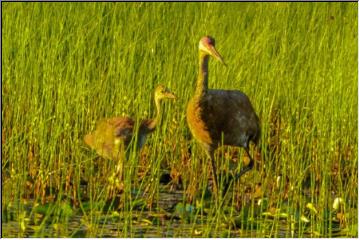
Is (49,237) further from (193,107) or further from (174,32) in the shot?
(174,32)

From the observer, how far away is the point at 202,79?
643 cm

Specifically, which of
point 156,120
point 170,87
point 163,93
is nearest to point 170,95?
point 163,93

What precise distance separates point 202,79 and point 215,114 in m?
0.21

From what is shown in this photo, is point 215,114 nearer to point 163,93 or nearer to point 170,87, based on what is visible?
point 163,93

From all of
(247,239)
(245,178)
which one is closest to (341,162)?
(245,178)

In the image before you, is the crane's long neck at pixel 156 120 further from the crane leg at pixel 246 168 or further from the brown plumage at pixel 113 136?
the crane leg at pixel 246 168

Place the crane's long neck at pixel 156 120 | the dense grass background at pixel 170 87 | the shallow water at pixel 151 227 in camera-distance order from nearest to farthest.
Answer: the shallow water at pixel 151 227, the dense grass background at pixel 170 87, the crane's long neck at pixel 156 120

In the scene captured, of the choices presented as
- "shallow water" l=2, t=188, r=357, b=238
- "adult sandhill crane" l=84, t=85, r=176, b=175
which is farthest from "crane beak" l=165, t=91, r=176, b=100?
"shallow water" l=2, t=188, r=357, b=238

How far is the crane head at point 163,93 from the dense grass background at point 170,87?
0.12 m

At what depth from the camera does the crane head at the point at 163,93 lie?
6.68 meters

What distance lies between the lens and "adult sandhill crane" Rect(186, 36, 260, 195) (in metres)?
6.39

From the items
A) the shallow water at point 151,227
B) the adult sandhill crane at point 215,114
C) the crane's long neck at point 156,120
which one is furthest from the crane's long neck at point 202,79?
the shallow water at point 151,227

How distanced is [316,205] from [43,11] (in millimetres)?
2791

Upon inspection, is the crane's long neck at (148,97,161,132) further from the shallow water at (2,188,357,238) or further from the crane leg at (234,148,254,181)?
the shallow water at (2,188,357,238)
